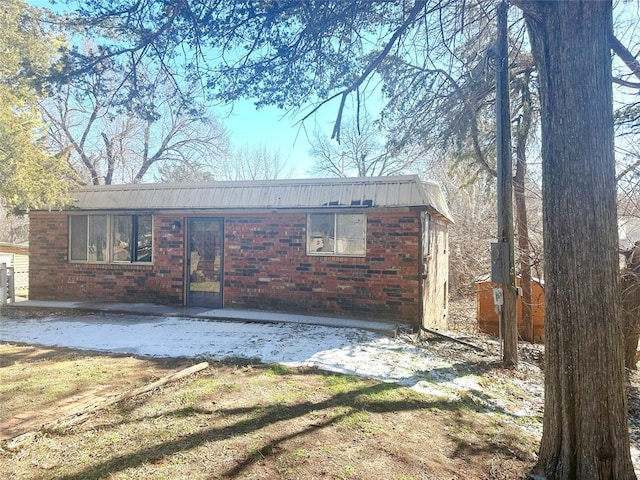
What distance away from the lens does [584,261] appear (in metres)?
2.94

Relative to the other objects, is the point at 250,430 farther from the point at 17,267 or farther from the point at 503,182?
the point at 17,267

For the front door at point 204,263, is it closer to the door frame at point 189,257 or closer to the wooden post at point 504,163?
the door frame at point 189,257

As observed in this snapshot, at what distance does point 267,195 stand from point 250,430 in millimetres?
6352

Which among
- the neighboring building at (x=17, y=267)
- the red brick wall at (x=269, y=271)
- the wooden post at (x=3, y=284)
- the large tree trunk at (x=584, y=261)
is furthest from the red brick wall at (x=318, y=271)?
the neighboring building at (x=17, y=267)

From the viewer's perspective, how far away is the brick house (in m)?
8.22

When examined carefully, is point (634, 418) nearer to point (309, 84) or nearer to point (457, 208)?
point (309, 84)

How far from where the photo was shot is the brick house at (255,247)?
27.0 feet

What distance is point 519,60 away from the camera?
745 centimetres

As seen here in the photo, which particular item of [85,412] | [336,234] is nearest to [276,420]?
[85,412]

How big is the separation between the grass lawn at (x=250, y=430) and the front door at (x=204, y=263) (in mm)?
4398

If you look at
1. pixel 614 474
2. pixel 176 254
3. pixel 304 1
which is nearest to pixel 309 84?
pixel 304 1

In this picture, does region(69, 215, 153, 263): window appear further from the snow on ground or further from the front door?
the snow on ground

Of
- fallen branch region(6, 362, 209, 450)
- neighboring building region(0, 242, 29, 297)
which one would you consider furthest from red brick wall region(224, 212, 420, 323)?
neighboring building region(0, 242, 29, 297)

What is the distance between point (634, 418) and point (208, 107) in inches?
276
